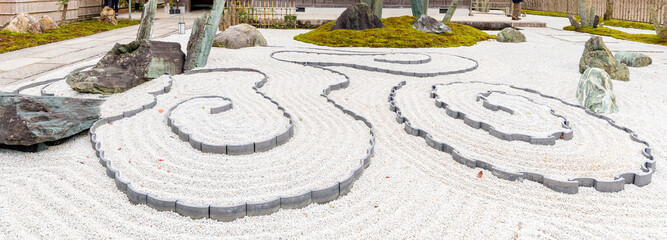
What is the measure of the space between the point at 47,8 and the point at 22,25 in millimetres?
3298

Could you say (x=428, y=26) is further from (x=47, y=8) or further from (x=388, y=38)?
(x=47, y=8)

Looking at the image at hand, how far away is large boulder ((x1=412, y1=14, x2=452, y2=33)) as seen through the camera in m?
14.9

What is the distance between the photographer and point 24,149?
472cm

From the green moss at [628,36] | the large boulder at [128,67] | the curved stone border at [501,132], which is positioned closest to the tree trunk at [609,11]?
the green moss at [628,36]

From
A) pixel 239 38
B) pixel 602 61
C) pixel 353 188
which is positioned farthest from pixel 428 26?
pixel 353 188

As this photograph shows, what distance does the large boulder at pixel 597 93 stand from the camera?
666 cm

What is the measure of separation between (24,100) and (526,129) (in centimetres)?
523

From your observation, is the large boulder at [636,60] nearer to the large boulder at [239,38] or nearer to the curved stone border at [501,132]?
the curved stone border at [501,132]

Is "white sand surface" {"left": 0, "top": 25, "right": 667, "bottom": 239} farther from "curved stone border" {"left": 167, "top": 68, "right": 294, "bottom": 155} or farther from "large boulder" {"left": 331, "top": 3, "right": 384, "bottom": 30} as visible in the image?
"large boulder" {"left": 331, "top": 3, "right": 384, "bottom": 30}

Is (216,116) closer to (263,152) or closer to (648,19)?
(263,152)

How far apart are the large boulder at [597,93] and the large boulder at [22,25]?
1406 centimetres

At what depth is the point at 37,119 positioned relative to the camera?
15.4ft

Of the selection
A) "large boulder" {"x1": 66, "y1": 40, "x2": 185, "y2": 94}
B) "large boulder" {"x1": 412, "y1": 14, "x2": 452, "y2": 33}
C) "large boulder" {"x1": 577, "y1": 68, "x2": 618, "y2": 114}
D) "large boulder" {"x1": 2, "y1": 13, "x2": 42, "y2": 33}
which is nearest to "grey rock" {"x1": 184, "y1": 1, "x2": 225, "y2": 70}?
"large boulder" {"x1": 66, "y1": 40, "x2": 185, "y2": 94}

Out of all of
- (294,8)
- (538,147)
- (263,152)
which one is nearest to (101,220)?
(263,152)
